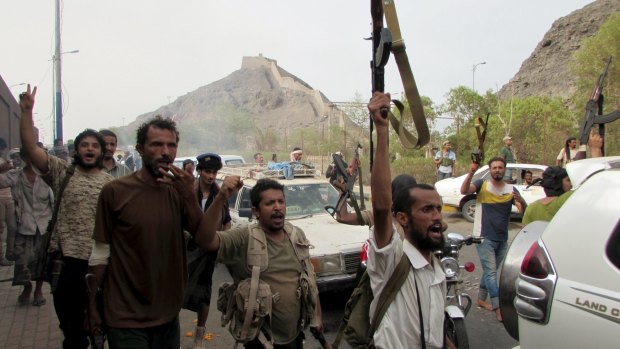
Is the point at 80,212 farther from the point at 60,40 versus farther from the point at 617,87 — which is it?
the point at 617,87

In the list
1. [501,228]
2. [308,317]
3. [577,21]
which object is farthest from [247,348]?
[577,21]

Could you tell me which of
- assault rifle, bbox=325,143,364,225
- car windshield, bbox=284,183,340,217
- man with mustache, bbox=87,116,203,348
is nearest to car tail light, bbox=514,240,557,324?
assault rifle, bbox=325,143,364,225

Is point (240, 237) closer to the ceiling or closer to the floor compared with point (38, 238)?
closer to the ceiling

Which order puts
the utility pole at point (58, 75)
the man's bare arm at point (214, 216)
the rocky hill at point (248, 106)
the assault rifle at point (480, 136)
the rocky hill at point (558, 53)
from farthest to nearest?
the rocky hill at point (248, 106) → the rocky hill at point (558, 53) → the utility pole at point (58, 75) → the assault rifle at point (480, 136) → the man's bare arm at point (214, 216)

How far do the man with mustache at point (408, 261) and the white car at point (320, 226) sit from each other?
2.39 m

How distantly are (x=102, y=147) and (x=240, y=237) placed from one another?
1558 mm

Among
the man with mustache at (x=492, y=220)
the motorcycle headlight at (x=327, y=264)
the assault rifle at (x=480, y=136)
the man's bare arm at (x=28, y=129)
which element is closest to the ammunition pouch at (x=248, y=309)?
the man's bare arm at (x=28, y=129)

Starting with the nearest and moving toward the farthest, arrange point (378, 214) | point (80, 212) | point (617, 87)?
point (378, 214) < point (80, 212) < point (617, 87)

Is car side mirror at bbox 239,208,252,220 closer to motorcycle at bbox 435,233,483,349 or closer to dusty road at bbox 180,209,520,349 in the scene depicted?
dusty road at bbox 180,209,520,349

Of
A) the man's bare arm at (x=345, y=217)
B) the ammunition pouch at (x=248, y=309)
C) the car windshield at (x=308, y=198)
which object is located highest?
the man's bare arm at (x=345, y=217)

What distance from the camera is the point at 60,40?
1772 centimetres

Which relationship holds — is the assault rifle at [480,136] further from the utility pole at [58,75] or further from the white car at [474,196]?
the utility pole at [58,75]

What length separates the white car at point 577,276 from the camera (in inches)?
84.5

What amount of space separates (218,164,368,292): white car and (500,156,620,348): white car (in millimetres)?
2405
